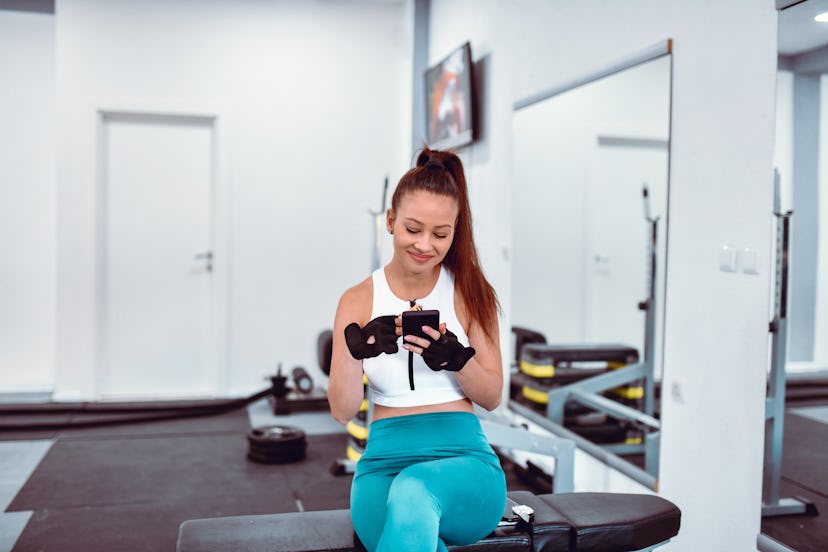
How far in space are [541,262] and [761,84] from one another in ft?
6.62

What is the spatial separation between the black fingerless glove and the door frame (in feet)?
14.1

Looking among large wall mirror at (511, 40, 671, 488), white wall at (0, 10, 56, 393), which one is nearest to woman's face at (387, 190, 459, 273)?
large wall mirror at (511, 40, 671, 488)

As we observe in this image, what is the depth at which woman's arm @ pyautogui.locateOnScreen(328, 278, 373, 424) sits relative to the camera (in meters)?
1.66

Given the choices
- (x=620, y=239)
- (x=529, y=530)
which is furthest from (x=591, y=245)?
(x=529, y=530)

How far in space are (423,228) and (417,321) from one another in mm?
229

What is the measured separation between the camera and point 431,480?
153 cm

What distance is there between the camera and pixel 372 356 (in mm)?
1575

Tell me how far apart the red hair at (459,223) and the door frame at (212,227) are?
405cm

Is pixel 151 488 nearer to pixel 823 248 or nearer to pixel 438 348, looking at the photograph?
pixel 438 348

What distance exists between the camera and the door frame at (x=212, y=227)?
5.43 m

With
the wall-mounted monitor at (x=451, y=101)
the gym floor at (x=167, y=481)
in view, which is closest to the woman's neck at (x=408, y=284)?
the gym floor at (x=167, y=481)

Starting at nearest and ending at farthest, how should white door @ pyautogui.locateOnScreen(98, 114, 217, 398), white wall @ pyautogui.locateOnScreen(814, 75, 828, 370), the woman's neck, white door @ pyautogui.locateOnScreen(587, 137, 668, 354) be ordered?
the woman's neck → white wall @ pyautogui.locateOnScreen(814, 75, 828, 370) → white door @ pyautogui.locateOnScreen(587, 137, 668, 354) → white door @ pyautogui.locateOnScreen(98, 114, 217, 398)

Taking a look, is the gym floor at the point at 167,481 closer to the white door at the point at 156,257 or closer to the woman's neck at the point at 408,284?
the white door at the point at 156,257

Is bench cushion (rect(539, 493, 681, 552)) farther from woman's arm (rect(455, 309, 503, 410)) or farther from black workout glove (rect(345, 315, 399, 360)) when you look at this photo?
black workout glove (rect(345, 315, 399, 360))
